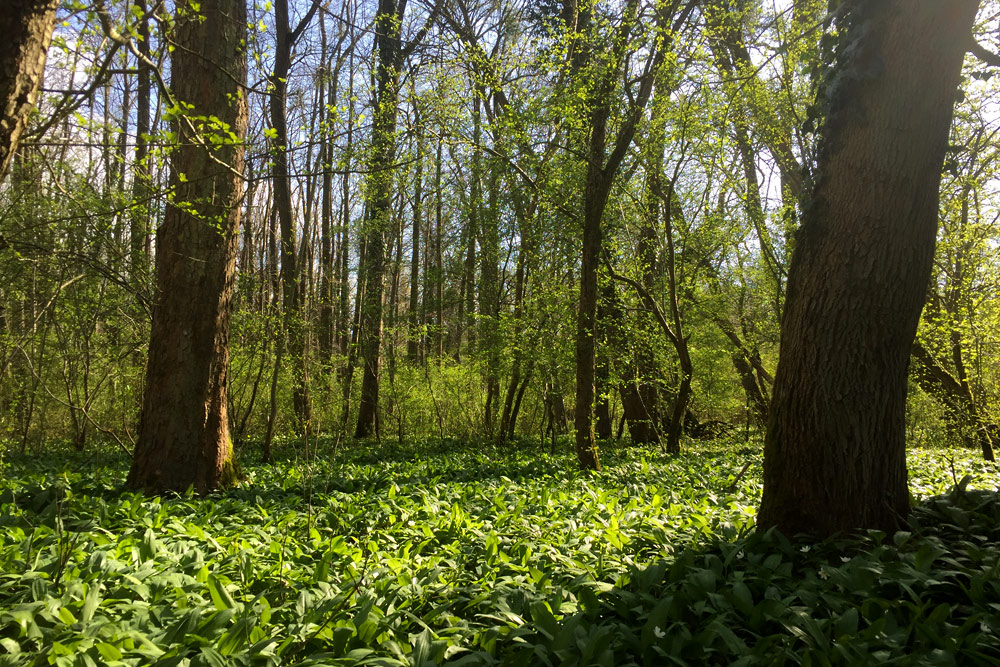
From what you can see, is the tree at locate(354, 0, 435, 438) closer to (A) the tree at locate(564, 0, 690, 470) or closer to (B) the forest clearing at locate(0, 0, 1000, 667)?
(B) the forest clearing at locate(0, 0, 1000, 667)

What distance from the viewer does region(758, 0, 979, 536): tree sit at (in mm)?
3250

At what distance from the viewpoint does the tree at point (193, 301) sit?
15.9 feet

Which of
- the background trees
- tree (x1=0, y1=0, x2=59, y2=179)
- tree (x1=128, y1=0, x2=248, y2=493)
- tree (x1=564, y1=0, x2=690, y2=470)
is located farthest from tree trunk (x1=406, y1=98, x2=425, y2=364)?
tree (x1=0, y1=0, x2=59, y2=179)

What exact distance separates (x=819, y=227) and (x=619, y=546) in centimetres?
240

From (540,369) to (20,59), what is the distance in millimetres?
8137

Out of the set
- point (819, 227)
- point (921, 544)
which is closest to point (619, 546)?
point (921, 544)

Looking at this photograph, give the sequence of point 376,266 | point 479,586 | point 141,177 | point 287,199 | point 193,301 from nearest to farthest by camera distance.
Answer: point 479,586 < point 141,177 < point 193,301 < point 287,199 < point 376,266

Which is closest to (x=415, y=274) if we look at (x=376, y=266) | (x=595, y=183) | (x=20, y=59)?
(x=376, y=266)

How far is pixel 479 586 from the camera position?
114 inches

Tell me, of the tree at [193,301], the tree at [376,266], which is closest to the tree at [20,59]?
the tree at [193,301]

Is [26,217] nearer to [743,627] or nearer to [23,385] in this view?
[23,385]

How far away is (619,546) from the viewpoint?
11.4 ft

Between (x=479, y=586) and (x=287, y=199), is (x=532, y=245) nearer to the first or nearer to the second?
(x=287, y=199)

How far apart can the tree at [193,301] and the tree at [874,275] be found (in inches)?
188
